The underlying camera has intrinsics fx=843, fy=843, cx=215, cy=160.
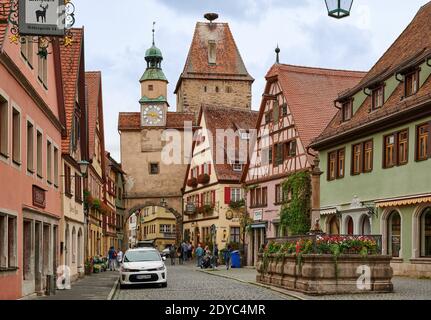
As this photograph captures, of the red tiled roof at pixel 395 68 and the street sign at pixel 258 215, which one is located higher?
the red tiled roof at pixel 395 68

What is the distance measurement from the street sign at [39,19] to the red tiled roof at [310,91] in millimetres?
28532

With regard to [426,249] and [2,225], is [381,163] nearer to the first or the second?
[426,249]

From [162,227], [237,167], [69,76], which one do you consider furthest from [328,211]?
[162,227]

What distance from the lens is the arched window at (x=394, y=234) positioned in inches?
1190

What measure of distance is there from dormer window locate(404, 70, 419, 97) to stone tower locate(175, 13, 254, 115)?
57304 mm

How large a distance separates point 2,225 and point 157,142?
194ft

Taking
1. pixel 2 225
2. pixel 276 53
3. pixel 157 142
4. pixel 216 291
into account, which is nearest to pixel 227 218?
pixel 276 53

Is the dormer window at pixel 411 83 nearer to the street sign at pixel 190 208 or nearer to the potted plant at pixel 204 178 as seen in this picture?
the potted plant at pixel 204 178

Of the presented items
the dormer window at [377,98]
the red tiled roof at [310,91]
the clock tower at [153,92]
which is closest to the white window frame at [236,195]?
the red tiled roof at [310,91]

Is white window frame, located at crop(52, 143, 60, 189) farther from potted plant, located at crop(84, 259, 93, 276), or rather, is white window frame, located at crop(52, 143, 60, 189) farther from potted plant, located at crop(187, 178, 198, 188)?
potted plant, located at crop(187, 178, 198, 188)

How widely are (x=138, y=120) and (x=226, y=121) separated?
17778mm

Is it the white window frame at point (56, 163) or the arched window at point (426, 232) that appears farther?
the arched window at point (426, 232)

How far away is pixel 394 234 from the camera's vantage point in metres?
30.6

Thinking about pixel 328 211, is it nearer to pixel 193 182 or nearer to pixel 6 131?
pixel 6 131
